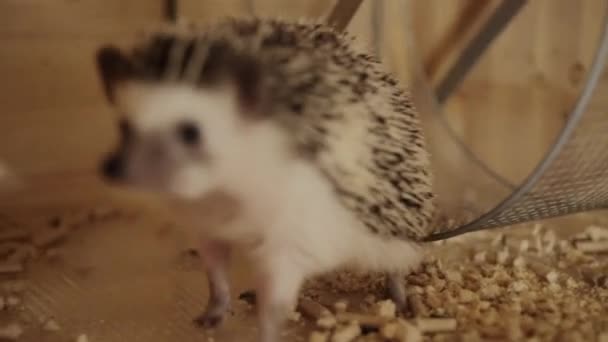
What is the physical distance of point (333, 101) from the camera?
119 cm

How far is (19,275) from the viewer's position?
1.72 m

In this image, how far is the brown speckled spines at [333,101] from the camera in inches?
40.6

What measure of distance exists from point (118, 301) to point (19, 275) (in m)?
0.31

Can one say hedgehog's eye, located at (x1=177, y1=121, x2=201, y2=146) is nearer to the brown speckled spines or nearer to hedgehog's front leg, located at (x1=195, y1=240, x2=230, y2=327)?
the brown speckled spines

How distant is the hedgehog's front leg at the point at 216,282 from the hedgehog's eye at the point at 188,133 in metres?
0.41

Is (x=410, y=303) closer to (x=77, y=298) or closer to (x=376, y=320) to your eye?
(x=376, y=320)

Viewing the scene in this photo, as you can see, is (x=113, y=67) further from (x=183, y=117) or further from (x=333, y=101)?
(x=333, y=101)

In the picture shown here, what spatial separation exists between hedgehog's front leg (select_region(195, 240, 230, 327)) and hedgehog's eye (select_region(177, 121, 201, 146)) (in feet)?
1.35

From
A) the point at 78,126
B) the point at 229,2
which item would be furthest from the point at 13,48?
the point at 229,2

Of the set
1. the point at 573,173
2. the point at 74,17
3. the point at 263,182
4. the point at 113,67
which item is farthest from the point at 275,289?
the point at 74,17

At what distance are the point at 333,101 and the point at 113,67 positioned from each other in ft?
1.23

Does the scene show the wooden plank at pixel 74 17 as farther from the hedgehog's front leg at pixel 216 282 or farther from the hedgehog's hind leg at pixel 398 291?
the hedgehog's hind leg at pixel 398 291

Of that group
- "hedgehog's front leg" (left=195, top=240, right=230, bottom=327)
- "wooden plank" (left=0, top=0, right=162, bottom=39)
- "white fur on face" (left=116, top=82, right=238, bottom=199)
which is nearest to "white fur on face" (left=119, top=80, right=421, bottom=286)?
"white fur on face" (left=116, top=82, right=238, bottom=199)

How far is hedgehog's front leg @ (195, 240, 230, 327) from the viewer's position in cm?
141
